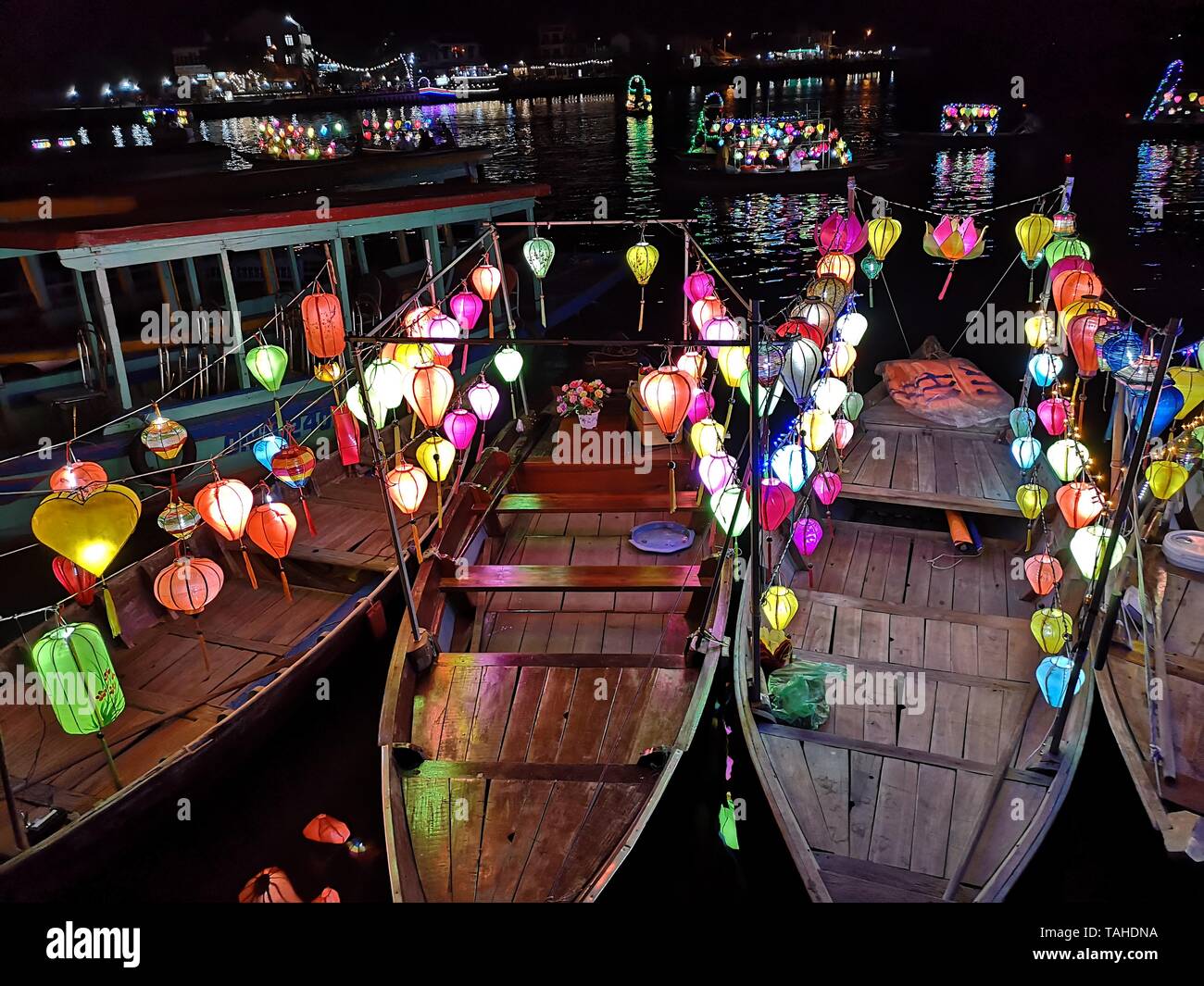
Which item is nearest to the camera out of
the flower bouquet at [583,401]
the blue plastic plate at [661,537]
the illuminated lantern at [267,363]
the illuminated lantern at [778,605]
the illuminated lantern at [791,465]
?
the illuminated lantern at [778,605]

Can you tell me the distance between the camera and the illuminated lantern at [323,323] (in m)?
10.1

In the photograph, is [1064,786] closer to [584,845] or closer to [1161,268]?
[584,845]

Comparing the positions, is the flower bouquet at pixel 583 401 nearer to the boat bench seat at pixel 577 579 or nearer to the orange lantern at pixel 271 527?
the boat bench seat at pixel 577 579

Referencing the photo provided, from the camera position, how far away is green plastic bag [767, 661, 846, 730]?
23.0 ft

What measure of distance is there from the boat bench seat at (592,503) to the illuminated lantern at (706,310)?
2.06 m

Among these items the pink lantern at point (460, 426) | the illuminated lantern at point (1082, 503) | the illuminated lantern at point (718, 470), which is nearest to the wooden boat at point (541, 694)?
the pink lantern at point (460, 426)

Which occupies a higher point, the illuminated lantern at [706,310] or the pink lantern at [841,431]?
the illuminated lantern at [706,310]

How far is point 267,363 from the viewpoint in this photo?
10461 mm

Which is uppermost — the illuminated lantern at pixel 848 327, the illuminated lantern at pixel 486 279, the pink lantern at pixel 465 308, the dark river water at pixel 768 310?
the illuminated lantern at pixel 486 279

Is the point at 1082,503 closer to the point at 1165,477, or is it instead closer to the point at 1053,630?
the point at 1165,477

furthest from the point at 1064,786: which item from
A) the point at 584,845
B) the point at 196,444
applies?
the point at 196,444

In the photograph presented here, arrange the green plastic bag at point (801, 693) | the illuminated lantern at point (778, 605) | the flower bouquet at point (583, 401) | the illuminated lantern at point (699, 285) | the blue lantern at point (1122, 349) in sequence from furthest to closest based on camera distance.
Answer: the flower bouquet at point (583, 401), the illuminated lantern at point (699, 285), the illuminated lantern at point (778, 605), the green plastic bag at point (801, 693), the blue lantern at point (1122, 349)

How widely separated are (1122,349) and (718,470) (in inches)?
136

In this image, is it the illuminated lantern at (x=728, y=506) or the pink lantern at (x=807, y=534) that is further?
the pink lantern at (x=807, y=534)
